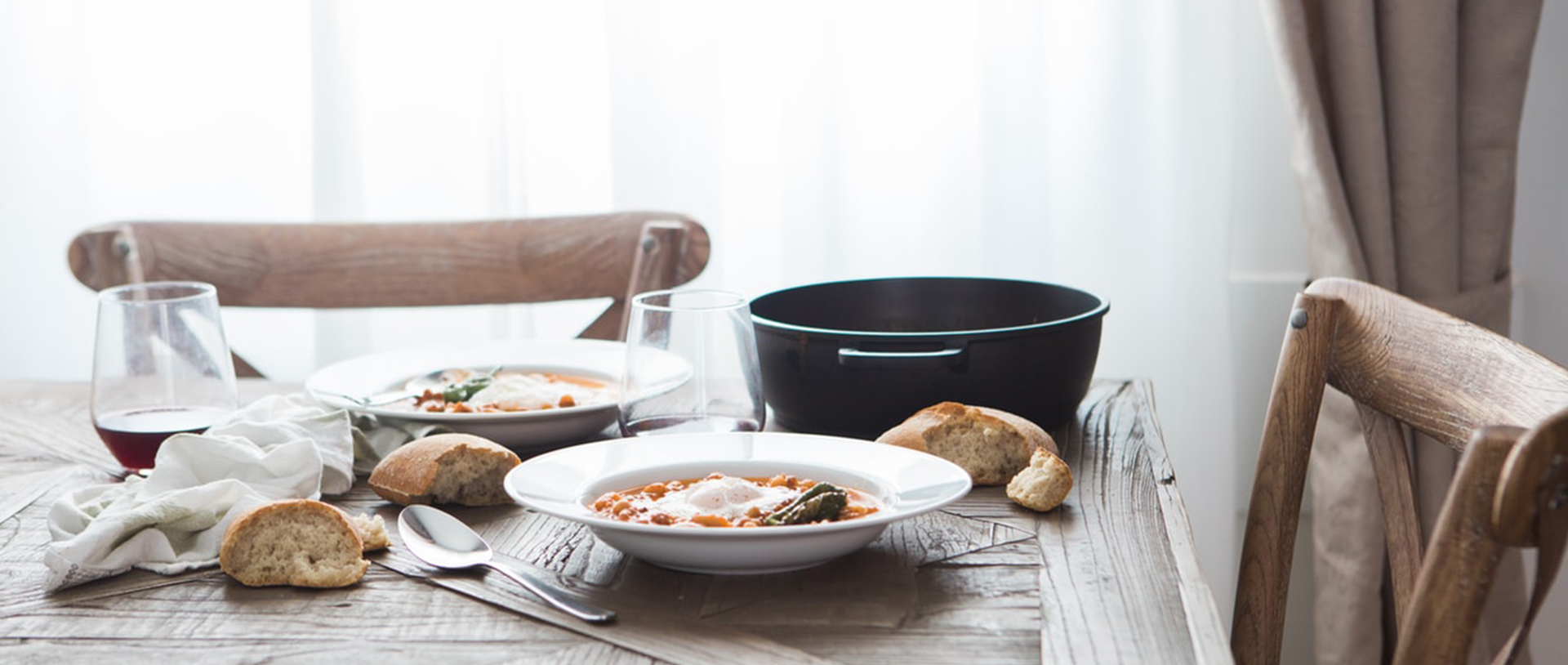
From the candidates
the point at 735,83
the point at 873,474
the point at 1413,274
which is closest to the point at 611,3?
the point at 735,83

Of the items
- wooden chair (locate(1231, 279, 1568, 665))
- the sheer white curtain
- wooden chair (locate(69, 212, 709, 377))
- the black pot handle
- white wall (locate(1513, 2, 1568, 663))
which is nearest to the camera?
wooden chair (locate(1231, 279, 1568, 665))

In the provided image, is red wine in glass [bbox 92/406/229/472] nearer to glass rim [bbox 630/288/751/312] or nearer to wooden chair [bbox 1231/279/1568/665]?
glass rim [bbox 630/288/751/312]

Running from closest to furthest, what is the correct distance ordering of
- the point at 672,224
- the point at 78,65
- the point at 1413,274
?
the point at 672,224
the point at 1413,274
the point at 78,65

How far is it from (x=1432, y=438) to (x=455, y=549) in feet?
2.05

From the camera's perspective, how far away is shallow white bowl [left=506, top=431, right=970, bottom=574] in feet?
2.52

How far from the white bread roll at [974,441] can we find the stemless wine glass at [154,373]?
0.49 meters

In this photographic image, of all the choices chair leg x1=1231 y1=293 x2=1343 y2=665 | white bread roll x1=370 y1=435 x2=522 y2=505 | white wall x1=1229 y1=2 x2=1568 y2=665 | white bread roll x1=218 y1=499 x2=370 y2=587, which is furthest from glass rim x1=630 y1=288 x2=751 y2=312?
white wall x1=1229 y1=2 x2=1568 y2=665

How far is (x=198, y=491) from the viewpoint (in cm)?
86

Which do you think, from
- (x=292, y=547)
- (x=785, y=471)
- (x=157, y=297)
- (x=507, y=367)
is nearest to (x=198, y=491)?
(x=292, y=547)

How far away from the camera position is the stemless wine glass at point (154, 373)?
39.1 inches

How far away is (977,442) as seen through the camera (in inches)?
39.2

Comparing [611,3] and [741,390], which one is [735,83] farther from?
[741,390]

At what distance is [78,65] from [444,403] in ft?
4.61

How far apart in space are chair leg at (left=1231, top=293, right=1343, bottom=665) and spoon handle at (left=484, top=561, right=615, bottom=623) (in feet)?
1.63
